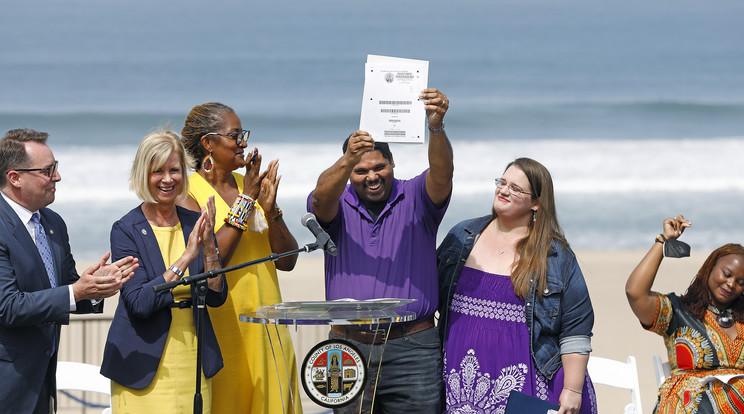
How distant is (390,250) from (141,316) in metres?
1.18

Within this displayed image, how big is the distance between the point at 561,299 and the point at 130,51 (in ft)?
77.3

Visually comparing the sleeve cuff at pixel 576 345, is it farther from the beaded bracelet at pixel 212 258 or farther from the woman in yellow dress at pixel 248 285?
the beaded bracelet at pixel 212 258

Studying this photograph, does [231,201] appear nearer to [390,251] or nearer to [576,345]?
[390,251]

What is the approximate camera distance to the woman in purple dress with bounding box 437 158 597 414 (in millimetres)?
4086

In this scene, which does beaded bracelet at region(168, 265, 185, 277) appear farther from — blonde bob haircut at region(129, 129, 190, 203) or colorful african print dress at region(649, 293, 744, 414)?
Answer: colorful african print dress at region(649, 293, 744, 414)

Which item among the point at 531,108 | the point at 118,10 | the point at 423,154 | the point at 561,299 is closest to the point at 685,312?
the point at 561,299

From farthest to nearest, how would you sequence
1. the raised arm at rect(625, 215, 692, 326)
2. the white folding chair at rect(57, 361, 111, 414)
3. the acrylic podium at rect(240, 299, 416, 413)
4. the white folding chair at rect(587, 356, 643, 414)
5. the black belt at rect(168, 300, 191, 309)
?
the white folding chair at rect(587, 356, 643, 414)
the white folding chair at rect(57, 361, 111, 414)
the raised arm at rect(625, 215, 692, 326)
the black belt at rect(168, 300, 191, 309)
the acrylic podium at rect(240, 299, 416, 413)

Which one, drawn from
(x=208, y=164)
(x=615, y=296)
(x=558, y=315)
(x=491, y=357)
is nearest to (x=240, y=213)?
(x=208, y=164)

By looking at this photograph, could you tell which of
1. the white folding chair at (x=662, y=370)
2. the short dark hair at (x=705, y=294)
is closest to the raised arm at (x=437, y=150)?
the short dark hair at (x=705, y=294)

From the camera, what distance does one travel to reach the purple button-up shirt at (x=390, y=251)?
13.6 feet

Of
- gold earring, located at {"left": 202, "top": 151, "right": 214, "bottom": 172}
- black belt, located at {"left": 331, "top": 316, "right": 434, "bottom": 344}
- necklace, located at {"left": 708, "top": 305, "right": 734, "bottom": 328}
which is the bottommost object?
black belt, located at {"left": 331, "top": 316, "right": 434, "bottom": 344}

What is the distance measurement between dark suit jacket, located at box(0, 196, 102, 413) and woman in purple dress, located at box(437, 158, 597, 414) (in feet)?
5.84

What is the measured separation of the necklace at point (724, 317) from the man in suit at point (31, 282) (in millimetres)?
2780

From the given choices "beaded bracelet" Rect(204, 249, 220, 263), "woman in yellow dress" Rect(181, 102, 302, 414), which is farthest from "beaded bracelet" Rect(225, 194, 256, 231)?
"beaded bracelet" Rect(204, 249, 220, 263)
